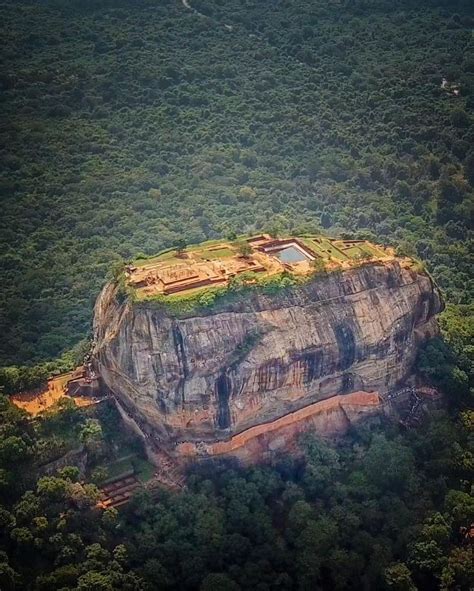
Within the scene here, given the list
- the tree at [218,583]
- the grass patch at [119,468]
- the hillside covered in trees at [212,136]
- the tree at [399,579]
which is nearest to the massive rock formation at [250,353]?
the grass patch at [119,468]

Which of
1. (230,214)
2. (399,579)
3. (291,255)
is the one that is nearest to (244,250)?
(291,255)

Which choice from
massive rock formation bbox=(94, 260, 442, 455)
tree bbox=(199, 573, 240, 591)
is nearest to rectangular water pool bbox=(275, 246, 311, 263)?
massive rock formation bbox=(94, 260, 442, 455)

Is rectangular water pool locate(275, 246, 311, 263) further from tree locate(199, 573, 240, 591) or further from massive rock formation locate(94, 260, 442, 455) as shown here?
tree locate(199, 573, 240, 591)

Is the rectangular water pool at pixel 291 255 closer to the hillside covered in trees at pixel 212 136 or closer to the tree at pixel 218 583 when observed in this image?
the hillside covered in trees at pixel 212 136

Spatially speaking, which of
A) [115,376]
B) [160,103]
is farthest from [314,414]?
[160,103]

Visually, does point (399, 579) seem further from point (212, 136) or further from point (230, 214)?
point (212, 136)

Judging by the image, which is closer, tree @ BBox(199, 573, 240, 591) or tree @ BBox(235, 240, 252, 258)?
tree @ BBox(199, 573, 240, 591)

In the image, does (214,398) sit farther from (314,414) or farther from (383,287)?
(383,287)
